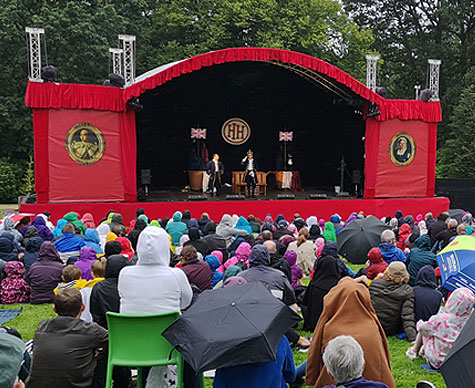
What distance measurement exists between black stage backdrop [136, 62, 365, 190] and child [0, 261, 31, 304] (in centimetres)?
1123

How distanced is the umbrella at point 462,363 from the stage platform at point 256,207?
11.3 meters

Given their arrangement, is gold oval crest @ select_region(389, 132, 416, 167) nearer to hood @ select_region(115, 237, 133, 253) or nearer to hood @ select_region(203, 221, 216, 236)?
hood @ select_region(203, 221, 216, 236)

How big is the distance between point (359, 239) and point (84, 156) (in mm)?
7677

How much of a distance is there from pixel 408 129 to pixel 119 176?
841 centimetres

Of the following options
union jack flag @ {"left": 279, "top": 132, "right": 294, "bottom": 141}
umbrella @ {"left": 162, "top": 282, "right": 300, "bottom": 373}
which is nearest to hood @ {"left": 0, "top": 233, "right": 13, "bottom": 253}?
umbrella @ {"left": 162, "top": 282, "right": 300, "bottom": 373}

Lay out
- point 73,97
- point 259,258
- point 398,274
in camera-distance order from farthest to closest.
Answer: point 73,97, point 398,274, point 259,258

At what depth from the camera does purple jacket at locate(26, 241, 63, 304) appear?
651 cm

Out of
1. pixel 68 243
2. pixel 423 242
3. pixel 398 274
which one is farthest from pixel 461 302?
pixel 68 243

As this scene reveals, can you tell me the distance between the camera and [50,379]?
335 cm

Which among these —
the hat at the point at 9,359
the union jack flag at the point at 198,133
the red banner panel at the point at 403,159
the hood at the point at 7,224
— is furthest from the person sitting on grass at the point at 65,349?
the union jack flag at the point at 198,133

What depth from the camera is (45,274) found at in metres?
6.54

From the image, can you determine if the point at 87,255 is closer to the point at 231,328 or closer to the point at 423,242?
the point at 231,328

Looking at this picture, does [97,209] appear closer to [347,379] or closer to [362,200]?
[362,200]

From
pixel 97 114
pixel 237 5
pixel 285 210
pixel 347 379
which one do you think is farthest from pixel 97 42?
pixel 347 379
